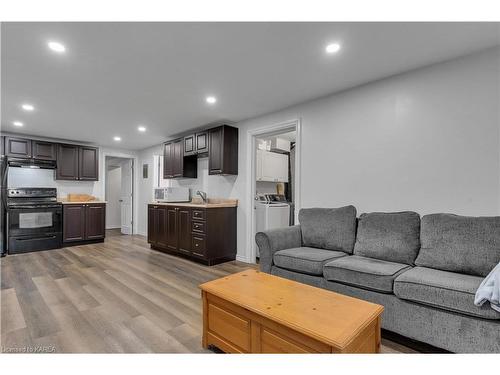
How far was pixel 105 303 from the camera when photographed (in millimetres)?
2533

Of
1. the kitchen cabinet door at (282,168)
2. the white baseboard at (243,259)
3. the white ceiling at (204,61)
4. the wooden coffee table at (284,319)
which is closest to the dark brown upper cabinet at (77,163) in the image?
the white ceiling at (204,61)

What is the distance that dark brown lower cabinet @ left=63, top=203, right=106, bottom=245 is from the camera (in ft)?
17.2

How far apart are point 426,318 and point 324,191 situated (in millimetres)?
1718

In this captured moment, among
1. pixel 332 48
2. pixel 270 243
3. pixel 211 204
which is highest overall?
pixel 332 48

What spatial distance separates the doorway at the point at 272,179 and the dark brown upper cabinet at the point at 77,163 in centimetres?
396

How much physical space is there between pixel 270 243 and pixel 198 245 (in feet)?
5.40

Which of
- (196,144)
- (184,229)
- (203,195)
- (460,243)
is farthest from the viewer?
(203,195)

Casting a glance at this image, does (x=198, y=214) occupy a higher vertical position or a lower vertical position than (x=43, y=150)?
lower

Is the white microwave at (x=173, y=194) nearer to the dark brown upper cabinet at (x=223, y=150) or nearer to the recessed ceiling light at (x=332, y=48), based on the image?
the dark brown upper cabinet at (x=223, y=150)

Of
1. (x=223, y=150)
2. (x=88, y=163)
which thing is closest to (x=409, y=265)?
(x=223, y=150)

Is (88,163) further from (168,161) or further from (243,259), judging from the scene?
(243,259)

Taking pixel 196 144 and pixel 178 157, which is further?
pixel 178 157

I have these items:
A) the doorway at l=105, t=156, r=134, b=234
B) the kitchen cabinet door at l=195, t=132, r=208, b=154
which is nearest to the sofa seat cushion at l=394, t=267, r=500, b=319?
the kitchen cabinet door at l=195, t=132, r=208, b=154

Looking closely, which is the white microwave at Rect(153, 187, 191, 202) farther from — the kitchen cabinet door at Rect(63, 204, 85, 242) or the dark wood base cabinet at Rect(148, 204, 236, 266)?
the kitchen cabinet door at Rect(63, 204, 85, 242)
